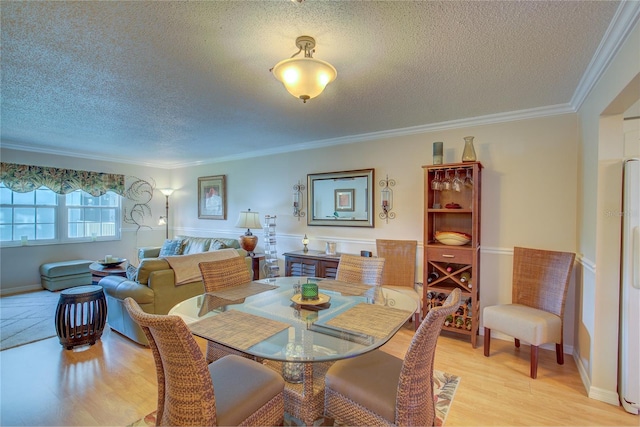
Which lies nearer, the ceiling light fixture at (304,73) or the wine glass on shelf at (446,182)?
the ceiling light fixture at (304,73)

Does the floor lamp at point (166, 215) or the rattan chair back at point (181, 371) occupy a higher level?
the floor lamp at point (166, 215)

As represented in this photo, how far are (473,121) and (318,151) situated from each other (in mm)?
2116

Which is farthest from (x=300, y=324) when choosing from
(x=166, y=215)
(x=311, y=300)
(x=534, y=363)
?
(x=166, y=215)

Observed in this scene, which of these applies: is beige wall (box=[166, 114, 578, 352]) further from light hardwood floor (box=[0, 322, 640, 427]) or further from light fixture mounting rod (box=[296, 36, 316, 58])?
light fixture mounting rod (box=[296, 36, 316, 58])

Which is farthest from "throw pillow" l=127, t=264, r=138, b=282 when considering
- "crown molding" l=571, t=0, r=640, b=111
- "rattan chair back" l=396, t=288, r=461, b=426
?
"crown molding" l=571, t=0, r=640, b=111

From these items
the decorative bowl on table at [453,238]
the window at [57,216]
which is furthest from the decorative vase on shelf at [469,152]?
the window at [57,216]

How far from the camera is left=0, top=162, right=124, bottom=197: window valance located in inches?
187

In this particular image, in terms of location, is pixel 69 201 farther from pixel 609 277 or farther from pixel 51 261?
pixel 609 277

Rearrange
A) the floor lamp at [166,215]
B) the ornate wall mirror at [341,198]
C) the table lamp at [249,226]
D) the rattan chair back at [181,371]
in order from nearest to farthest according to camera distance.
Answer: the rattan chair back at [181,371] → the ornate wall mirror at [341,198] → the table lamp at [249,226] → the floor lamp at [166,215]

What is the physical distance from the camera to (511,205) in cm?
320

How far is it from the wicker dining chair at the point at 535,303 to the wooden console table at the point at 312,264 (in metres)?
1.79

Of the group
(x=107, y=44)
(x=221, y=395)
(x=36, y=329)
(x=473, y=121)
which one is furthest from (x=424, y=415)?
(x=36, y=329)

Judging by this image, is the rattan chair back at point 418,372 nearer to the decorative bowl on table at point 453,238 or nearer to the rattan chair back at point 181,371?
the rattan chair back at point 181,371

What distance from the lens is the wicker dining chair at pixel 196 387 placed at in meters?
1.22
